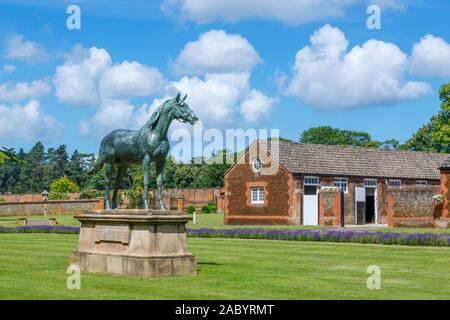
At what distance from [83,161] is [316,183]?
9355 centimetres

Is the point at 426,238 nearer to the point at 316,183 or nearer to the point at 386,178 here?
the point at 316,183

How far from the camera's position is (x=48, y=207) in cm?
7419

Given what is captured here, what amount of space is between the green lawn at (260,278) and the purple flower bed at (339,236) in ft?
11.8

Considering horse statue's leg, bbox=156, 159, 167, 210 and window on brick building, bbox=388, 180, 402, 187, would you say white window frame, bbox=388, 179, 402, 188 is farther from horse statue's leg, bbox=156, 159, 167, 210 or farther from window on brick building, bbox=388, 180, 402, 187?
horse statue's leg, bbox=156, 159, 167, 210

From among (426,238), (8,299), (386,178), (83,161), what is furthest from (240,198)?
(83,161)

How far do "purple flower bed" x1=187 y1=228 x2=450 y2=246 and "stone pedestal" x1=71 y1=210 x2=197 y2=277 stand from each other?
13491mm

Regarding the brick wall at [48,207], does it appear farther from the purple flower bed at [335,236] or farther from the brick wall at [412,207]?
the brick wall at [412,207]

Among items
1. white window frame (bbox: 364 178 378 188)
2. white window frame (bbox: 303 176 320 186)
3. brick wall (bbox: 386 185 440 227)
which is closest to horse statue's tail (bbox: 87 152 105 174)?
brick wall (bbox: 386 185 440 227)

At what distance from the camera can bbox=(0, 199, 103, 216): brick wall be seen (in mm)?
70562

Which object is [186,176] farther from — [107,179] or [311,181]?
[107,179]

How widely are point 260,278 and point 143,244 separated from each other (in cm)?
262
